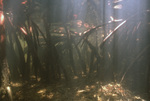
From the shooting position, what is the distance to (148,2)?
396cm

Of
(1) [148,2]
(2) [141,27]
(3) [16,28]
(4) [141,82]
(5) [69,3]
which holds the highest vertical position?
(5) [69,3]

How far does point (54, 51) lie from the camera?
159 inches

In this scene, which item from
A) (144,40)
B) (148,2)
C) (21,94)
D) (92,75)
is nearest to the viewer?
(21,94)

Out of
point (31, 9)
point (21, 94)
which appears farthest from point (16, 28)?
point (21, 94)

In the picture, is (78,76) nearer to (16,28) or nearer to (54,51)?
(54,51)

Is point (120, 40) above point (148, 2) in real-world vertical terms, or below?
below

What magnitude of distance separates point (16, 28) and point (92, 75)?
3.00 m

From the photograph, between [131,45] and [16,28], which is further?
[131,45]

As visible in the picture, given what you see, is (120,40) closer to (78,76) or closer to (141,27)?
(141,27)

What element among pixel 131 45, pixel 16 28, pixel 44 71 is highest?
pixel 16 28

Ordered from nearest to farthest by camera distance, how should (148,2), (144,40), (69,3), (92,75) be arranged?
(148,2) → (144,40) → (92,75) → (69,3)

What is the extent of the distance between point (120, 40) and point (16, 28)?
3.57 metres

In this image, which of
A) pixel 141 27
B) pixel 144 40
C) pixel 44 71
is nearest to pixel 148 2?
pixel 141 27

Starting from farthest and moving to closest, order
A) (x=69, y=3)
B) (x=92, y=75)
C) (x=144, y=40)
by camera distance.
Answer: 1. (x=69, y=3)
2. (x=92, y=75)
3. (x=144, y=40)
